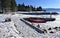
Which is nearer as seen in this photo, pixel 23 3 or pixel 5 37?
pixel 5 37

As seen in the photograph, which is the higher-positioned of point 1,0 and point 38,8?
point 1,0

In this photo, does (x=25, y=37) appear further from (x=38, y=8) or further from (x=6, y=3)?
(x=38, y=8)

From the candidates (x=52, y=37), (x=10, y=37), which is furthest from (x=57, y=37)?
(x=10, y=37)

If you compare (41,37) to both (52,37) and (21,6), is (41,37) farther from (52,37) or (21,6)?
(21,6)

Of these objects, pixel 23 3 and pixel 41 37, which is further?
pixel 23 3

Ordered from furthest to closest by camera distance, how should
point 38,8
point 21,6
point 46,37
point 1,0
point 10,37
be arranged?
point 38,8, point 21,6, point 1,0, point 46,37, point 10,37

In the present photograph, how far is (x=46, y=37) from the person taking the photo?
7.34 metres

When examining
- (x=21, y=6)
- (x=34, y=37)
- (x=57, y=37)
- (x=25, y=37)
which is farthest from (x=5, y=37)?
(x=21, y=6)

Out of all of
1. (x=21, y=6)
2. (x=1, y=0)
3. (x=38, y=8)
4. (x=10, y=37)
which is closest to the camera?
(x=10, y=37)

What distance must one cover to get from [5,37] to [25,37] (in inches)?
39.8

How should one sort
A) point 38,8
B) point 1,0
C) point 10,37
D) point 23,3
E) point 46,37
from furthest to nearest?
point 38,8, point 23,3, point 1,0, point 46,37, point 10,37

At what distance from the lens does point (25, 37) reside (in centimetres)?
726

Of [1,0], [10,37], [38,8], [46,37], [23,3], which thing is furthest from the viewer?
[38,8]

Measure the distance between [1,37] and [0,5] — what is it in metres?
35.2
